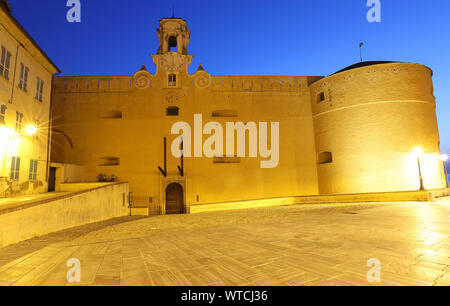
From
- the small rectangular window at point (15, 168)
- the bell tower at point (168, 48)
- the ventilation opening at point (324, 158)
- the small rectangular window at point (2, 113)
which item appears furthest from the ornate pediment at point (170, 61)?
the ventilation opening at point (324, 158)

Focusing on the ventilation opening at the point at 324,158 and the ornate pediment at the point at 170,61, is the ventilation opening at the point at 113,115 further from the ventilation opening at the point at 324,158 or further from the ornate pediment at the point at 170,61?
the ventilation opening at the point at 324,158

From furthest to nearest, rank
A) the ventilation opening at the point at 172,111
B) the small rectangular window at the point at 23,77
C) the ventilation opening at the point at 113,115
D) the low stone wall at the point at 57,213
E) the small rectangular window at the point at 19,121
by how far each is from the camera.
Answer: the ventilation opening at the point at 172,111, the ventilation opening at the point at 113,115, the small rectangular window at the point at 23,77, the small rectangular window at the point at 19,121, the low stone wall at the point at 57,213

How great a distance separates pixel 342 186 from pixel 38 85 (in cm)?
1622

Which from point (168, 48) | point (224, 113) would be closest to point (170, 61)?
point (168, 48)

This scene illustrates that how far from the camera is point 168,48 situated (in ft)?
50.2

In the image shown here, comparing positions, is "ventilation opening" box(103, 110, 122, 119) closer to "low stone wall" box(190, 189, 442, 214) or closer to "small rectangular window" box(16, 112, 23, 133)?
"small rectangular window" box(16, 112, 23, 133)

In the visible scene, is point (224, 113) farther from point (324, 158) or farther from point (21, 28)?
point (21, 28)

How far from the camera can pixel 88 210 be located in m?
7.53

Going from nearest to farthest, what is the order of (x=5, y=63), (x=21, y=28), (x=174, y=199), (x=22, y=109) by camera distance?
(x=5, y=63)
(x=21, y=28)
(x=22, y=109)
(x=174, y=199)

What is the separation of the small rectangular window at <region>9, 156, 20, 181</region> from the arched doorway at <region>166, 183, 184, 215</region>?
23.3 feet

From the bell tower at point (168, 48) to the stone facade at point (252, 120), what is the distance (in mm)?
65

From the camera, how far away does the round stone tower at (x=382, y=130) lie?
1254cm

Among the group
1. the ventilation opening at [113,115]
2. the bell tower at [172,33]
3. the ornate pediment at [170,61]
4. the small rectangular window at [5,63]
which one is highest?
the bell tower at [172,33]

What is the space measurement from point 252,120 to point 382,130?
7.42m
